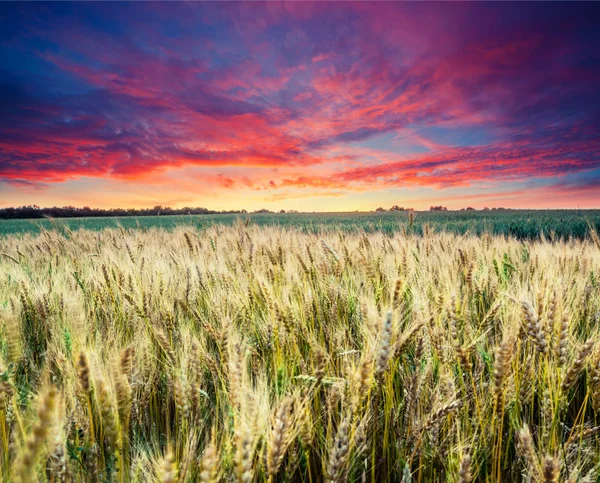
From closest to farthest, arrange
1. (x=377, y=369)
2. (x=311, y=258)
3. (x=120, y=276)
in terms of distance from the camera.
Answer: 1. (x=377, y=369)
2. (x=120, y=276)
3. (x=311, y=258)

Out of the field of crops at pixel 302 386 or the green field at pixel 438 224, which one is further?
the green field at pixel 438 224

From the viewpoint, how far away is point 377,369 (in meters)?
0.96

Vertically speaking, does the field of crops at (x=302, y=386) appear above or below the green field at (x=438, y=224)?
below

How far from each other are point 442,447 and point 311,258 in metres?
1.71

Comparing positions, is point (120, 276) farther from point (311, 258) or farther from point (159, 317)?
point (311, 258)

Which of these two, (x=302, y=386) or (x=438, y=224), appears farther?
(x=438, y=224)

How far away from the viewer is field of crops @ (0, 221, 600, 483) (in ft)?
2.98

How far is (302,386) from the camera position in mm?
1400

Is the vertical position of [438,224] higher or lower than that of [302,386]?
higher

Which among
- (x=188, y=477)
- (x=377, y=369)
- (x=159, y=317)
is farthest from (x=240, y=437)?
(x=159, y=317)

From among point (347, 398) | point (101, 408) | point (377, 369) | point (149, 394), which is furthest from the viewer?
point (149, 394)

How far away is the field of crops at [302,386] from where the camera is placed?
908mm

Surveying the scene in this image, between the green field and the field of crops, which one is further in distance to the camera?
the green field

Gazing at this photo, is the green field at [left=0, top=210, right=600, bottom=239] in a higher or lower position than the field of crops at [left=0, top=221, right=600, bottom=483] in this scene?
higher
